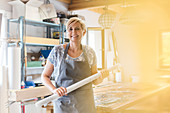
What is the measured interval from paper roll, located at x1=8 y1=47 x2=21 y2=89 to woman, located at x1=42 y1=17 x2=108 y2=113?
90cm

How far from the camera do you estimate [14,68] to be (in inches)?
99.8

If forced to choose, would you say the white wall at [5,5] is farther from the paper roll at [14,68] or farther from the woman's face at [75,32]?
the woman's face at [75,32]

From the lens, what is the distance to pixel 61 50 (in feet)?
5.66

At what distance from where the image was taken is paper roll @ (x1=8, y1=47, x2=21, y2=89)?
2459 millimetres

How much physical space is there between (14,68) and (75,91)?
1.18 metres

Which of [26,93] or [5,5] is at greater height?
[5,5]

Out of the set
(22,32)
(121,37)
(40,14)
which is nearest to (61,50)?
(121,37)

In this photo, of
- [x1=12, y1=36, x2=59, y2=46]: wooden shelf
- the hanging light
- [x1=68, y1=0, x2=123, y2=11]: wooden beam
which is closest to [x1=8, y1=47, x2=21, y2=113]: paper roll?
[x1=12, y1=36, x2=59, y2=46]: wooden shelf

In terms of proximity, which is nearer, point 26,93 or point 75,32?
point 75,32

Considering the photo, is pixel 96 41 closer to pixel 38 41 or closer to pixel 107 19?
pixel 38 41

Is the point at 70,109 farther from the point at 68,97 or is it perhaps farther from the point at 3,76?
the point at 3,76

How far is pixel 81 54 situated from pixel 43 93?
39.6 inches

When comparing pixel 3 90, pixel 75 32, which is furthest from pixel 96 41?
pixel 75 32

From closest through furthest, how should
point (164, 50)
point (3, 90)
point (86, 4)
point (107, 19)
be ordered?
point (164, 50) → point (3, 90) → point (107, 19) → point (86, 4)
